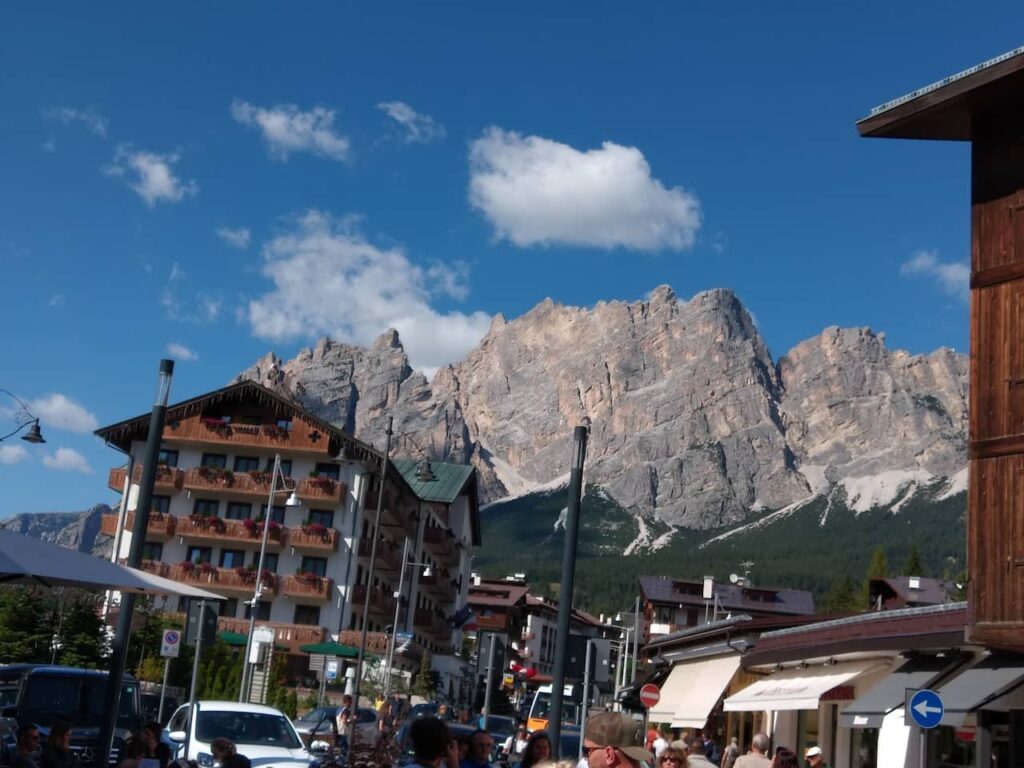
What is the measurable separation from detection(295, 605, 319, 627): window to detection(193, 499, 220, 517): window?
21.3 ft

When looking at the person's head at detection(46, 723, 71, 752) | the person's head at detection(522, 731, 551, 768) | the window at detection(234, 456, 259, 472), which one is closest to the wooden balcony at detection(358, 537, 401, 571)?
the window at detection(234, 456, 259, 472)

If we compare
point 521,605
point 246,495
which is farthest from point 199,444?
point 521,605

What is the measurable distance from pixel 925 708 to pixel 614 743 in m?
10.7

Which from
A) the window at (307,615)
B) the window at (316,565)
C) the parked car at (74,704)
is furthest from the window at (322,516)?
the parked car at (74,704)

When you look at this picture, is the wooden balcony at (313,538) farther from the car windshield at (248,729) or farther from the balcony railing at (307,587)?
the car windshield at (248,729)

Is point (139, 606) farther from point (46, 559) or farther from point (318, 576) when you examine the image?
point (46, 559)

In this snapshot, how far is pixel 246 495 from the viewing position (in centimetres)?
6072

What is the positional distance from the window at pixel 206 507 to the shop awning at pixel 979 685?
160 ft

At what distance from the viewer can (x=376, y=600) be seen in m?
62.4

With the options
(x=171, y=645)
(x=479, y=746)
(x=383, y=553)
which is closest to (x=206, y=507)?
(x=383, y=553)

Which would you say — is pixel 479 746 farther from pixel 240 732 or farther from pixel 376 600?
pixel 376 600

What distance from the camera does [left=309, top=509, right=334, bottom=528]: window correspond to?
61188 mm

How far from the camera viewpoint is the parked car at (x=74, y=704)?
1830cm

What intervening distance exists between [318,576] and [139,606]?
8.50m
